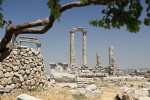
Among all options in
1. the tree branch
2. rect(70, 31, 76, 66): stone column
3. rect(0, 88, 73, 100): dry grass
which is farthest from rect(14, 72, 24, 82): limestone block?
rect(70, 31, 76, 66): stone column

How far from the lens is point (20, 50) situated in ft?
53.2

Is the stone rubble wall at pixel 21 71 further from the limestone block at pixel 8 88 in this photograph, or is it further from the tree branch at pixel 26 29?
the tree branch at pixel 26 29

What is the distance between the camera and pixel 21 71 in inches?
618

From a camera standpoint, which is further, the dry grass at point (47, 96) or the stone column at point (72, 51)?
the stone column at point (72, 51)

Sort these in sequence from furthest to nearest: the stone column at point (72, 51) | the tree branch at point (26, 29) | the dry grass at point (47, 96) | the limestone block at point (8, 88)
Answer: the stone column at point (72, 51) < the limestone block at point (8, 88) < the dry grass at point (47, 96) < the tree branch at point (26, 29)

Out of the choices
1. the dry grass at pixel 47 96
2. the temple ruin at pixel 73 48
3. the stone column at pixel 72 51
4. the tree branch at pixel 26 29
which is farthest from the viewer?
the temple ruin at pixel 73 48

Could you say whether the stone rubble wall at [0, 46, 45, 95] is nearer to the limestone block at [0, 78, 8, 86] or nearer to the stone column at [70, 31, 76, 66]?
the limestone block at [0, 78, 8, 86]

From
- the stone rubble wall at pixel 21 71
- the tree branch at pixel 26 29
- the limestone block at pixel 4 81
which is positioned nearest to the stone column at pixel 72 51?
the stone rubble wall at pixel 21 71

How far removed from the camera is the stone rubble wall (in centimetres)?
1462

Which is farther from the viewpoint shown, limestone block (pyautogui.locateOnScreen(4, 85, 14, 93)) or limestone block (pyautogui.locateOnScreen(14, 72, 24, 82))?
limestone block (pyautogui.locateOnScreen(14, 72, 24, 82))

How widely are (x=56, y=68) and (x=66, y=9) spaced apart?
24249mm

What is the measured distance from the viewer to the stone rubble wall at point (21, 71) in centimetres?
1462

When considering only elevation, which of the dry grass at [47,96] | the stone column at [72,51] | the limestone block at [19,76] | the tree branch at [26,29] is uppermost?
the stone column at [72,51]

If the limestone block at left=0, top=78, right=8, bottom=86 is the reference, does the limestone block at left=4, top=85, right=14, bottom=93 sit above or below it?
below
